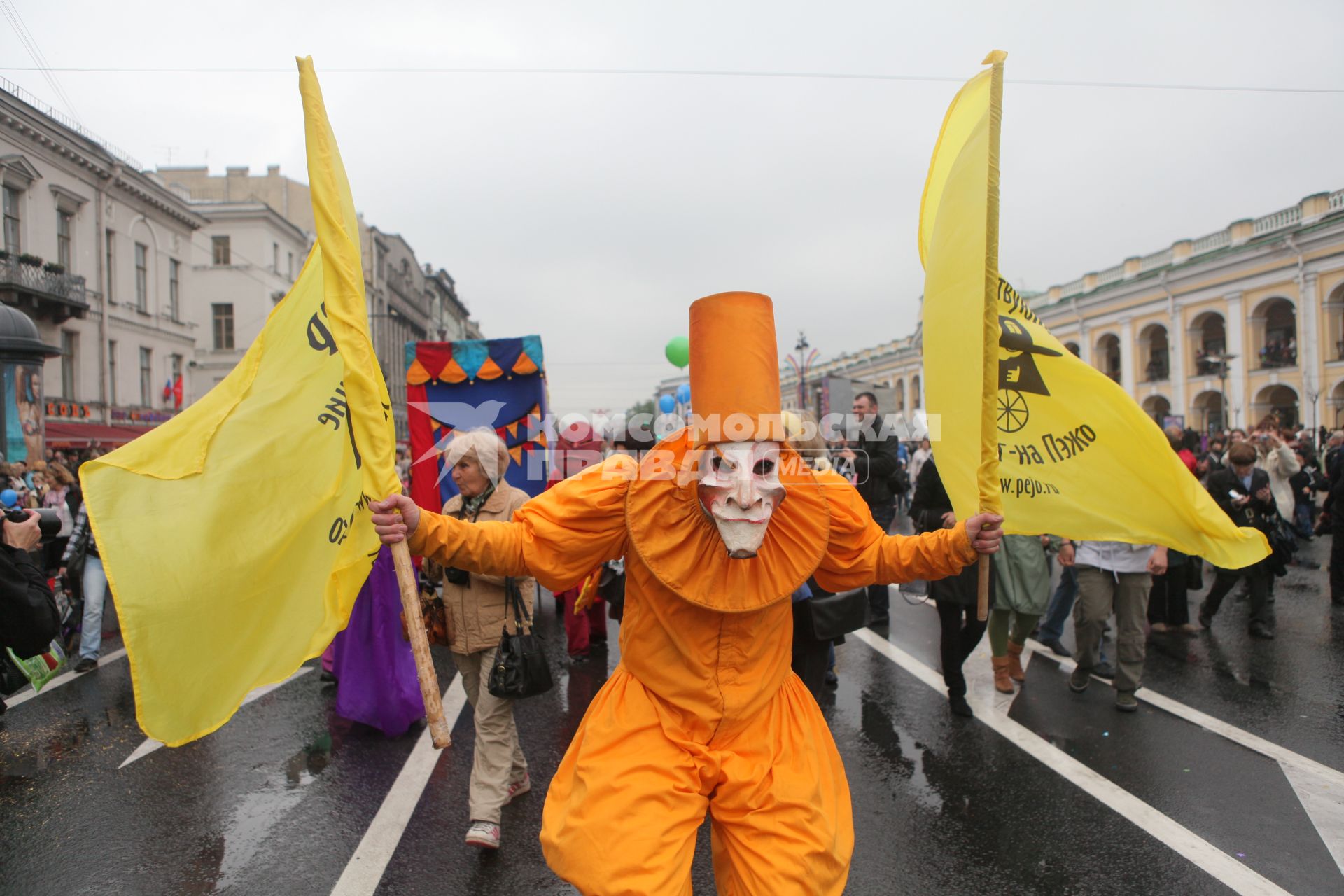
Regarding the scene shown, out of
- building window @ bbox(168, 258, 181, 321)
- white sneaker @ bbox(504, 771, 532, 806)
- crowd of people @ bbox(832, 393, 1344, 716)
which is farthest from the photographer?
building window @ bbox(168, 258, 181, 321)

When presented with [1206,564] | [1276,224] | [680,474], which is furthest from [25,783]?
[1276,224]

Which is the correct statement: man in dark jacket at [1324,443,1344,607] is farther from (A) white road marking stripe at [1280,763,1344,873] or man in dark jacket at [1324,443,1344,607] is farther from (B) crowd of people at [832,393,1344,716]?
(A) white road marking stripe at [1280,763,1344,873]

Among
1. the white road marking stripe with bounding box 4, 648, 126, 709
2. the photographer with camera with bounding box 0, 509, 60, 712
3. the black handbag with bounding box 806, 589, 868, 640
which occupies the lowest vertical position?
the white road marking stripe with bounding box 4, 648, 126, 709

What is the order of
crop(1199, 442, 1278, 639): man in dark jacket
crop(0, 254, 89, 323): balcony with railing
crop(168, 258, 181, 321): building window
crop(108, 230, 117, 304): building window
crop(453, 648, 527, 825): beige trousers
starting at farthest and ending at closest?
crop(168, 258, 181, 321): building window → crop(108, 230, 117, 304): building window → crop(0, 254, 89, 323): balcony with railing → crop(1199, 442, 1278, 639): man in dark jacket → crop(453, 648, 527, 825): beige trousers

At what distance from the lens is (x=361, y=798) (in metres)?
4.20

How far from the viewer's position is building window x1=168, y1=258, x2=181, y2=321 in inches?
1239

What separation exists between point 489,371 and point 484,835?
19.9 ft

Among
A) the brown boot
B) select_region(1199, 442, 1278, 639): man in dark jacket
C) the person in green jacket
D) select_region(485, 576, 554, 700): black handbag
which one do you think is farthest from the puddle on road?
select_region(1199, 442, 1278, 639): man in dark jacket

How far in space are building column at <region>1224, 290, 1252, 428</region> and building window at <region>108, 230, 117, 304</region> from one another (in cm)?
4182

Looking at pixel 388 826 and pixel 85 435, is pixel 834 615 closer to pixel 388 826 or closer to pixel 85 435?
pixel 388 826

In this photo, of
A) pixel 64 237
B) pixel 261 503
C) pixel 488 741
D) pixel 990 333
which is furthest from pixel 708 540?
pixel 64 237

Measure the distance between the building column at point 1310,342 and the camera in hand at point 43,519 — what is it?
36809 mm

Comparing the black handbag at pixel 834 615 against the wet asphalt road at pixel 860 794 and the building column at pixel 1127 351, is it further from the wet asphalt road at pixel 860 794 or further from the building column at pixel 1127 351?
the building column at pixel 1127 351

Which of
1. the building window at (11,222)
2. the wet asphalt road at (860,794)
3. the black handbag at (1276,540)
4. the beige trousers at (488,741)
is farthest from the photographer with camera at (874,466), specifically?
the building window at (11,222)
